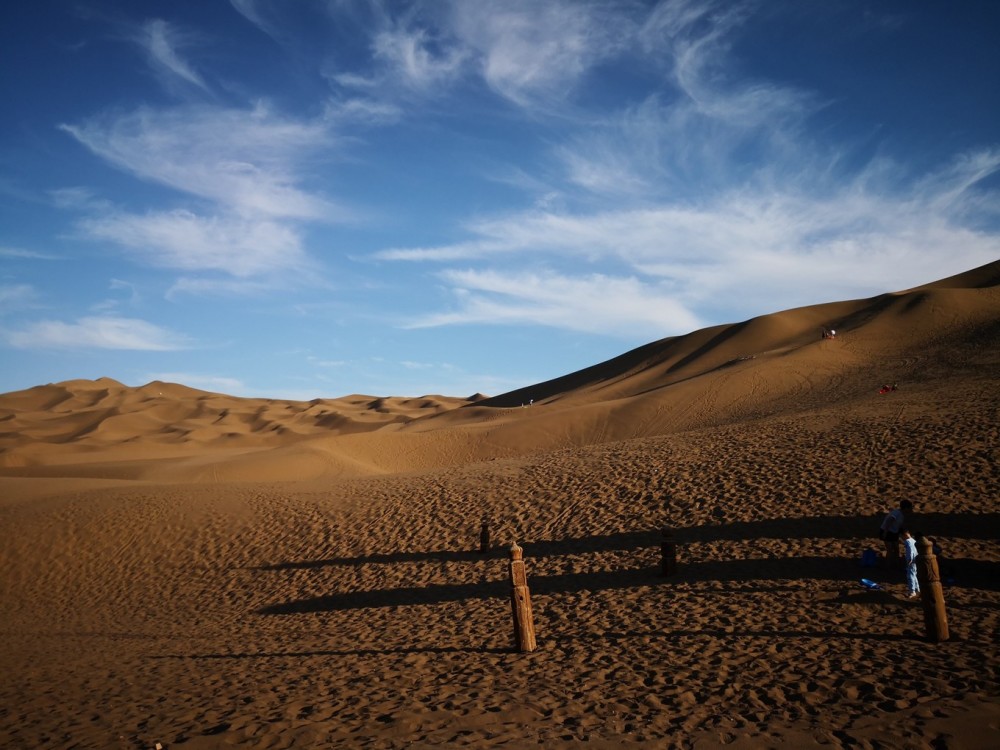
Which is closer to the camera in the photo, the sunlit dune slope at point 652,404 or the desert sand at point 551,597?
the desert sand at point 551,597

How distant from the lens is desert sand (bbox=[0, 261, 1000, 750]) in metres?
7.03

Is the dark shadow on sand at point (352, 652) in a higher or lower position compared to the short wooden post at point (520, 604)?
lower

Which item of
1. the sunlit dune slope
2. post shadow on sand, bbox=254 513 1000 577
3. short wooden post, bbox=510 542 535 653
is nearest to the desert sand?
post shadow on sand, bbox=254 513 1000 577

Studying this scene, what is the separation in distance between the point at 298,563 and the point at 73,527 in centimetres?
924

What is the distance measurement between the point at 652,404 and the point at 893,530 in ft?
87.3

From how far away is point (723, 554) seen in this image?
1280cm

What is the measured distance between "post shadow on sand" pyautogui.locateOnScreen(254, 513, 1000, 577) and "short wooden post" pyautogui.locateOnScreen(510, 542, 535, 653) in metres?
5.22

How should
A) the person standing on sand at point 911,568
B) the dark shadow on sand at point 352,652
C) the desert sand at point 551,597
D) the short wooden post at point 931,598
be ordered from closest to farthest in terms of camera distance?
the desert sand at point 551,597
the short wooden post at point 931,598
the dark shadow on sand at point 352,652
the person standing on sand at point 911,568

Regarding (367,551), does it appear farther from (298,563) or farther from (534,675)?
(534,675)

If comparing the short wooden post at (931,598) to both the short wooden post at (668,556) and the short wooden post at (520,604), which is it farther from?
the short wooden post at (520,604)

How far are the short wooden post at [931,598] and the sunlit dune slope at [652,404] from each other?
17571mm

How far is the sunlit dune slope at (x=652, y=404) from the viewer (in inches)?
1283

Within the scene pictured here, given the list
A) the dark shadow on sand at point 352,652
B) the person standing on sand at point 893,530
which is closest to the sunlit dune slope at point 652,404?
the person standing on sand at point 893,530

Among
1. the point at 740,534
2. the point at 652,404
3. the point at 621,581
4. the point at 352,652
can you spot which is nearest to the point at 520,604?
the point at 352,652
